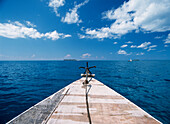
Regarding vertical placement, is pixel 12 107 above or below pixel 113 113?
below

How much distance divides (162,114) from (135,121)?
637cm

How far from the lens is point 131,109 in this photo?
171 inches

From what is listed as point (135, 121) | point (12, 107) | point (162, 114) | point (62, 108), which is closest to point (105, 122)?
point (135, 121)

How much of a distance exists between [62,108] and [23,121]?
171 centimetres

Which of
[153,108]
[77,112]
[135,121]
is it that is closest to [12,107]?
[77,112]

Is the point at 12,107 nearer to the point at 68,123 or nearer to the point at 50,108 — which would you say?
the point at 50,108

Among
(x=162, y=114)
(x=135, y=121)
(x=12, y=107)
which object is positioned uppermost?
(x=135, y=121)

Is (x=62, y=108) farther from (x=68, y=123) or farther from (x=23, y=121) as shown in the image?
(x=23, y=121)

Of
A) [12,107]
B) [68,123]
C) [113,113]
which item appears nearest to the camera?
[68,123]

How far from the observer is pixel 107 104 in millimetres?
4832

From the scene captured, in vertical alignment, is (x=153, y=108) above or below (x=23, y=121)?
below

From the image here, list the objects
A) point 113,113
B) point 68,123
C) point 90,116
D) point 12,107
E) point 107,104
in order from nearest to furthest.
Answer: point 68,123
point 90,116
point 113,113
point 107,104
point 12,107

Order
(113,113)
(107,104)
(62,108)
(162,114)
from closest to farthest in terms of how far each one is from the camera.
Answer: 1. (113,113)
2. (62,108)
3. (107,104)
4. (162,114)

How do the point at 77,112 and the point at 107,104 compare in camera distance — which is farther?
the point at 107,104
